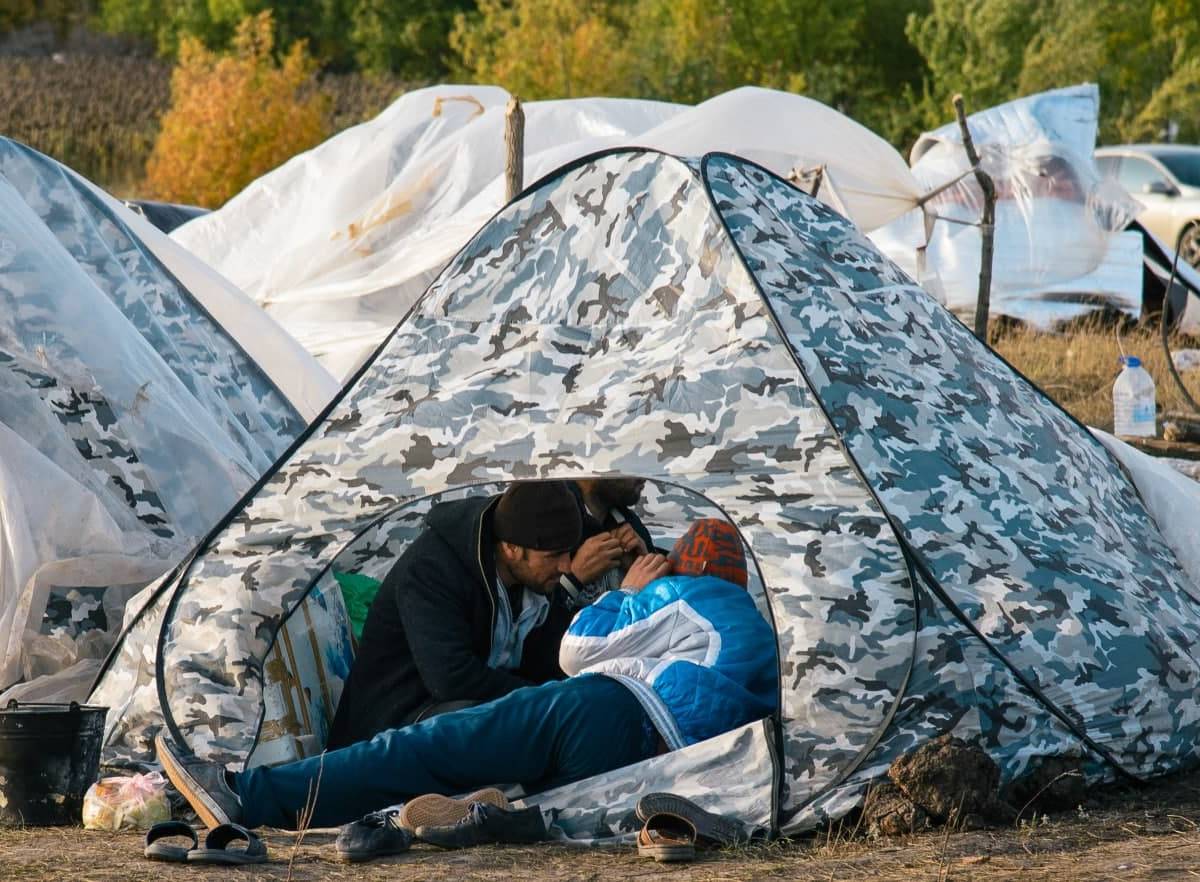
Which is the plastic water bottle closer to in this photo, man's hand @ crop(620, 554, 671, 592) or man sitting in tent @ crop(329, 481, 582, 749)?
man's hand @ crop(620, 554, 671, 592)

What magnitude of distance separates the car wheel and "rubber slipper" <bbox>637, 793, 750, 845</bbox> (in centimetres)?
1196

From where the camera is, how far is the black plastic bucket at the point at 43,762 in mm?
4379

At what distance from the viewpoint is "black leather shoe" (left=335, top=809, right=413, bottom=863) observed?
12.7 ft

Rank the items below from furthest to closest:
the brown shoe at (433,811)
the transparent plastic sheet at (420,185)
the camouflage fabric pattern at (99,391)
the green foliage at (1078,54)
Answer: the green foliage at (1078,54) < the transparent plastic sheet at (420,185) < the camouflage fabric pattern at (99,391) < the brown shoe at (433,811)

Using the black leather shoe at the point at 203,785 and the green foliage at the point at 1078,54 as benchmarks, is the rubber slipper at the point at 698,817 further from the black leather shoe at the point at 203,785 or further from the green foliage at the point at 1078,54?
the green foliage at the point at 1078,54

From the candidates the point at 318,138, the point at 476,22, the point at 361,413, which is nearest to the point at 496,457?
the point at 361,413

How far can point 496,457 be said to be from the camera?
177 inches

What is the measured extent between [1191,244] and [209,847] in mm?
12744

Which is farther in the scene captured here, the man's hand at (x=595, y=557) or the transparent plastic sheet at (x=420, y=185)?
the transparent plastic sheet at (x=420, y=185)

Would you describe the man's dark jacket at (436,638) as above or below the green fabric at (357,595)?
above

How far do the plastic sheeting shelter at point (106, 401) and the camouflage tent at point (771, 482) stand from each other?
27.7 inches

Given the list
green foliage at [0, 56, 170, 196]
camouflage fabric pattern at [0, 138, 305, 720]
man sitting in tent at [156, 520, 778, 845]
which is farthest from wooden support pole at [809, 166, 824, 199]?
green foliage at [0, 56, 170, 196]

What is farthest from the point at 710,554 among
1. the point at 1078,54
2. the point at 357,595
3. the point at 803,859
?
the point at 1078,54

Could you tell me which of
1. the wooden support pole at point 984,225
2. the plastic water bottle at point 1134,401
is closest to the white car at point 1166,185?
the wooden support pole at point 984,225
